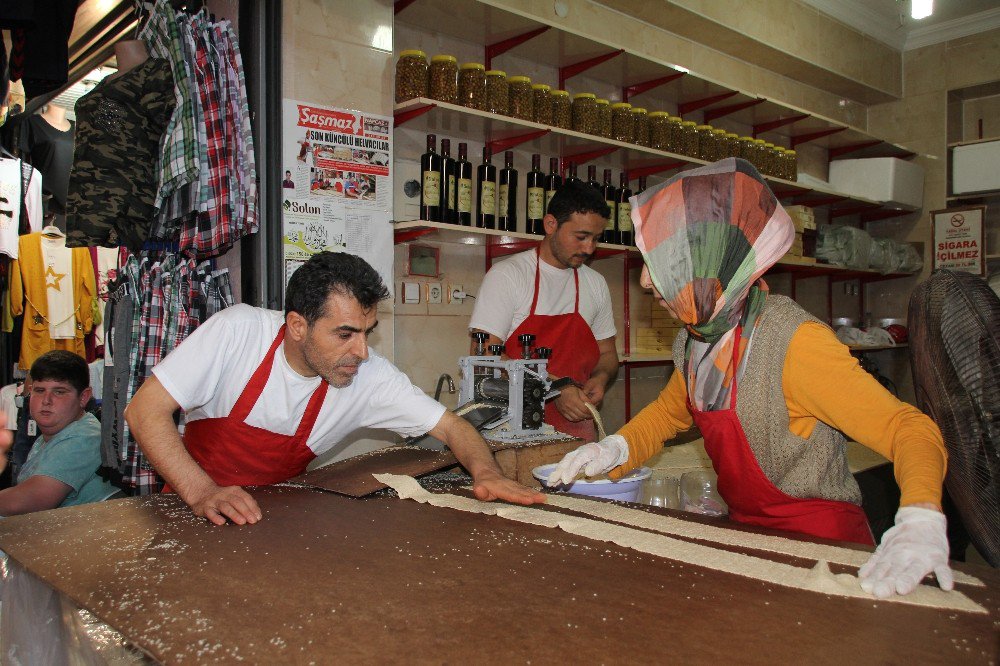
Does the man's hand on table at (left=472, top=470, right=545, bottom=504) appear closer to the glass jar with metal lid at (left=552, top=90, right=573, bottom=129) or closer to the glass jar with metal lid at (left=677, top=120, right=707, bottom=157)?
the glass jar with metal lid at (left=552, top=90, right=573, bottom=129)

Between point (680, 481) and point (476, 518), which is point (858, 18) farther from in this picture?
point (476, 518)

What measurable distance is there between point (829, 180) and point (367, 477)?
5563mm

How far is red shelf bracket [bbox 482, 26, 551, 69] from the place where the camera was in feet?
12.0

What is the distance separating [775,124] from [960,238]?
188cm

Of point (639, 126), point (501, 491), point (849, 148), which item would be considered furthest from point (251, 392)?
point (849, 148)

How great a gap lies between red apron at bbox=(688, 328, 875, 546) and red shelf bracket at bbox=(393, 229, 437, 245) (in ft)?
6.02

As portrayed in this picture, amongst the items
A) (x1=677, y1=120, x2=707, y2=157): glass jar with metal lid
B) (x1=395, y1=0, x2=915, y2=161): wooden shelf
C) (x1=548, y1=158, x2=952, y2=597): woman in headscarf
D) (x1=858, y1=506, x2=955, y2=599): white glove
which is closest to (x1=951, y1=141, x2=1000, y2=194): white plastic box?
(x1=395, y1=0, x2=915, y2=161): wooden shelf

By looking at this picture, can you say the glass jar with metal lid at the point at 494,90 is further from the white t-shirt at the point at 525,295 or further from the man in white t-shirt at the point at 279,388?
the man in white t-shirt at the point at 279,388

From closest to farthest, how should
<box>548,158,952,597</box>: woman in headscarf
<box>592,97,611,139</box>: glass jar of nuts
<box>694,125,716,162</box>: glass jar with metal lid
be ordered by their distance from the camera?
<box>548,158,952,597</box>: woman in headscarf → <box>592,97,611,139</box>: glass jar of nuts → <box>694,125,716,162</box>: glass jar with metal lid

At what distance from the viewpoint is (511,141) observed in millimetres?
3762

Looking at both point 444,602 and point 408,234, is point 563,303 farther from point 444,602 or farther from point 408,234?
point 444,602

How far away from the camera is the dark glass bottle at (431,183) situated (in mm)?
3373

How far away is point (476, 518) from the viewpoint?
1.68m

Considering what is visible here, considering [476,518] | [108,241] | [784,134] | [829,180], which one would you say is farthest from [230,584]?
[829,180]
